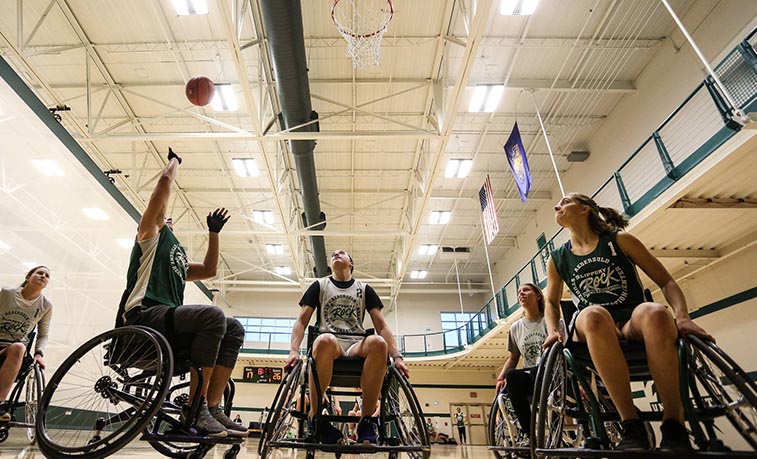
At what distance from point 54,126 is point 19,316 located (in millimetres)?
3786

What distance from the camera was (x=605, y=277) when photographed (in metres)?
2.14

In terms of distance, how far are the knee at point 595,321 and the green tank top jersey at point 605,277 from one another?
0.92ft

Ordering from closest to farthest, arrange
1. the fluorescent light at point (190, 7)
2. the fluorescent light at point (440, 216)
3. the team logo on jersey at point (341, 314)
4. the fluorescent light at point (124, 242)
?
the team logo on jersey at point (341, 314) → the fluorescent light at point (190, 7) → the fluorescent light at point (124, 242) → the fluorescent light at point (440, 216)

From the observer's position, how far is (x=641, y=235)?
6.99m

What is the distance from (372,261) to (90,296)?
11.9 meters

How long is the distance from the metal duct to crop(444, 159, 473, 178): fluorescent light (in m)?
4.37

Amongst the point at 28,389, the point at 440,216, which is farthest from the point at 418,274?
the point at 28,389

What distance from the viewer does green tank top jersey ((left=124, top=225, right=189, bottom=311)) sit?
231 centimetres

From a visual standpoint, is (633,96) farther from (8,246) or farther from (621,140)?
(8,246)

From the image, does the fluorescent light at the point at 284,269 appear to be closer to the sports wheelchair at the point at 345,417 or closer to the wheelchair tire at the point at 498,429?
the wheelchair tire at the point at 498,429

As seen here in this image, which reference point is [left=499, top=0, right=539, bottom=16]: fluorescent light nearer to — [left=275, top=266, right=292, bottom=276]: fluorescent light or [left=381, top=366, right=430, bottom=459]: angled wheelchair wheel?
[left=381, top=366, right=430, bottom=459]: angled wheelchair wheel

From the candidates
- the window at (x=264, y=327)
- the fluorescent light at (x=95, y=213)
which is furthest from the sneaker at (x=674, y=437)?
the window at (x=264, y=327)

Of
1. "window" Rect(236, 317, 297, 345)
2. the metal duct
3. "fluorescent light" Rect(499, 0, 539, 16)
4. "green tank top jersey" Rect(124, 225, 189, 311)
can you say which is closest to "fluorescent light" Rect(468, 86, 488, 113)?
"fluorescent light" Rect(499, 0, 539, 16)

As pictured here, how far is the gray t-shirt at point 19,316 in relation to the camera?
384cm
